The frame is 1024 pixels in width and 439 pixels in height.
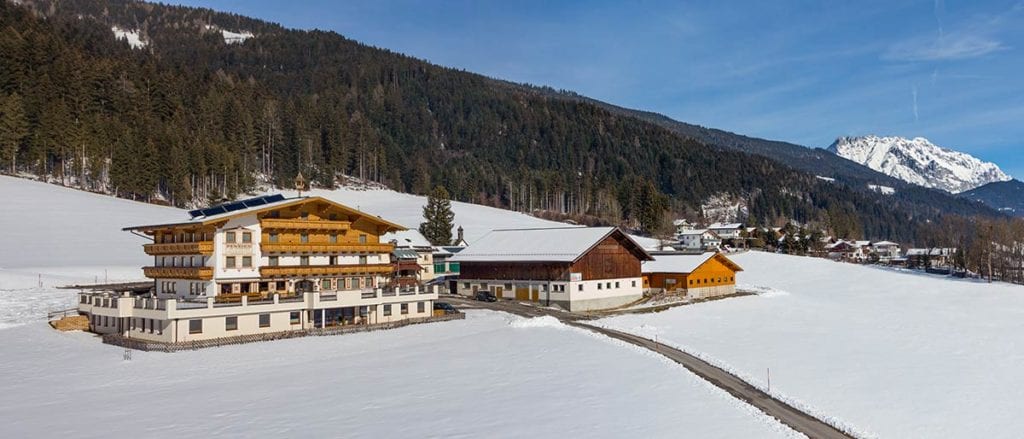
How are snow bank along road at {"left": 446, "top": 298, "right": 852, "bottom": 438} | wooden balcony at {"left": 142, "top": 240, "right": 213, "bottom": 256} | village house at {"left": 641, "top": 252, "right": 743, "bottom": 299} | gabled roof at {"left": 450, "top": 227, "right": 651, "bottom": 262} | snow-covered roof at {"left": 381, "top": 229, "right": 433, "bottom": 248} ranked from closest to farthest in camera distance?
snow bank along road at {"left": 446, "top": 298, "right": 852, "bottom": 438}, wooden balcony at {"left": 142, "top": 240, "right": 213, "bottom": 256}, gabled roof at {"left": 450, "top": 227, "right": 651, "bottom": 262}, village house at {"left": 641, "top": 252, "right": 743, "bottom": 299}, snow-covered roof at {"left": 381, "top": 229, "right": 433, "bottom": 248}

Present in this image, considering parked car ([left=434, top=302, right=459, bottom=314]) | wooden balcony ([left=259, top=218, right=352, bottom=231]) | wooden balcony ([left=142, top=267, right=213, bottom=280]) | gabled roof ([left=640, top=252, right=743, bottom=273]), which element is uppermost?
wooden balcony ([left=259, top=218, right=352, bottom=231])

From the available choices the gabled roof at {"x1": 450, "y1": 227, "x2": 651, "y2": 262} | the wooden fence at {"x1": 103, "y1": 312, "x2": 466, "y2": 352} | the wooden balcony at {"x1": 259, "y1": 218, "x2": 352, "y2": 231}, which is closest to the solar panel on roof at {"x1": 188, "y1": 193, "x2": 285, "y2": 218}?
the wooden balcony at {"x1": 259, "y1": 218, "x2": 352, "y2": 231}

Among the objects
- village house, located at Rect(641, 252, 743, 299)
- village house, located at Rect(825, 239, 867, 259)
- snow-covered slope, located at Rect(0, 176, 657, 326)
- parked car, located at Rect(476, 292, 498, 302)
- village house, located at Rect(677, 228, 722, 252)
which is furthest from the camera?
village house, located at Rect(825, 239, 867, 259)

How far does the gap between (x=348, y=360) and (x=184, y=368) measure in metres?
8.44

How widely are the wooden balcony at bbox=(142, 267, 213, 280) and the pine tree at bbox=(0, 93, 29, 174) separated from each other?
74119 mm

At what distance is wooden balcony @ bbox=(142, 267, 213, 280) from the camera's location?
150 ft

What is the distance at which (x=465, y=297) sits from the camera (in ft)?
228

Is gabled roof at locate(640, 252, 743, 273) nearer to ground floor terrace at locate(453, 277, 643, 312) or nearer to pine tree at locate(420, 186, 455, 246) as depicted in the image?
ground floor terrace at locate(453, 277, 643, 312)

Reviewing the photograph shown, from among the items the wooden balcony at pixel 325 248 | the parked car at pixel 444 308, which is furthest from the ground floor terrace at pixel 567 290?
the wooden balcony at pixel 325 248

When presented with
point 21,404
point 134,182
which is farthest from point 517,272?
point 134,182

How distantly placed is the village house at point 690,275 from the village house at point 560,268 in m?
4.69

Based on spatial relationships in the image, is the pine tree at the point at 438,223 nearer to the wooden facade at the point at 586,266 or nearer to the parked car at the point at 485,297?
the wooden facade at the point at 586,266

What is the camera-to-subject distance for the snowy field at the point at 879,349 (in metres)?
30.3

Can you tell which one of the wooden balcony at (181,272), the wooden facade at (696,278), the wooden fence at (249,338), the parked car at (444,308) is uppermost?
the wooden balcony at (181,272)
